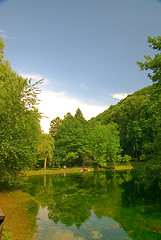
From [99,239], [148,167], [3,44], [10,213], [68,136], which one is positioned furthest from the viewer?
[68,136]

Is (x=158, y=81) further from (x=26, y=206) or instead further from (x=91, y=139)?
(x=91, y=139)

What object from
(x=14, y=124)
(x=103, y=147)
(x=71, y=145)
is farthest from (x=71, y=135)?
(x=14, y=124)

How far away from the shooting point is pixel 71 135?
54.2 meters

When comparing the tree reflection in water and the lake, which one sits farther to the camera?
the tree reflection in water

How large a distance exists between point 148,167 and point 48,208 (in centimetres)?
963

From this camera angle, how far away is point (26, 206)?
15.8 meters

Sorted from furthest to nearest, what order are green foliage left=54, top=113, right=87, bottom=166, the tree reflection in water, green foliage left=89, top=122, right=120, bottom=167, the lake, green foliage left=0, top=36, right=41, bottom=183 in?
green foliage left=89, top=122, right=120, bottom=167
green foliage left=54, top=113, right=87, bottom=166
green foliage left=0, top=36, right=41, bottom=183
the tree reflection in water
the lake

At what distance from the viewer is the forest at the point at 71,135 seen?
14.2 meters

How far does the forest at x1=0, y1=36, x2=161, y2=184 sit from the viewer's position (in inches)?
561

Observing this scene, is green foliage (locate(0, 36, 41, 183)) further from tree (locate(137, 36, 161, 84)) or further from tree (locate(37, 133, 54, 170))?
tree (locate(37, 133, 54, 170))

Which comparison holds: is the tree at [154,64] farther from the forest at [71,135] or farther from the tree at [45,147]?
the tree at [45,147]

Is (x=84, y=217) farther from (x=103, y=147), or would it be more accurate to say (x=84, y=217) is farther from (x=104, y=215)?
(x=103, y=147)

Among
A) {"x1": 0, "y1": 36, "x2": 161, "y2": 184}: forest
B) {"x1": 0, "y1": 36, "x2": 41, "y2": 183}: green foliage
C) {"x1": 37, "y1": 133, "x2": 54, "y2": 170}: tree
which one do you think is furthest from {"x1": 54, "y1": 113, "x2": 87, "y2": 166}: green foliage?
{"x1": 0, "y1": 36, "x2": 41, "y2": 183}: green foliage

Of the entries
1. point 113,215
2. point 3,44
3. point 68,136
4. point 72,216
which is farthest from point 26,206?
point 68,136
